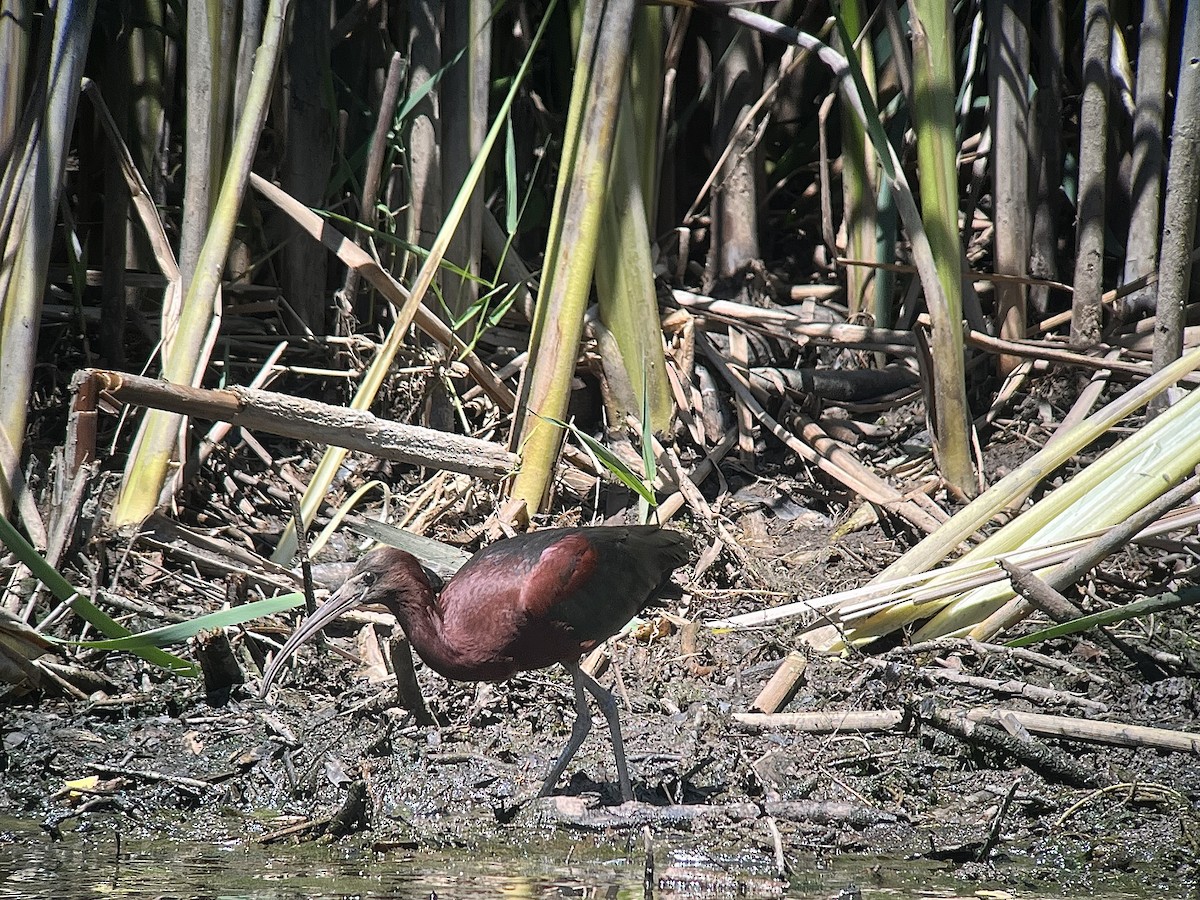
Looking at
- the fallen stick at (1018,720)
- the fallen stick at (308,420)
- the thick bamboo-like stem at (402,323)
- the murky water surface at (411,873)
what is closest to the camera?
the murky water surface at (411,873)

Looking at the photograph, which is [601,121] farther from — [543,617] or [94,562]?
[94,562]

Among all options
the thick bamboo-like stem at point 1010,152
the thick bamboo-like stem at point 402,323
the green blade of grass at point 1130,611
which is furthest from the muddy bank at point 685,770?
the thick bamboo-like stem at point 1010,152

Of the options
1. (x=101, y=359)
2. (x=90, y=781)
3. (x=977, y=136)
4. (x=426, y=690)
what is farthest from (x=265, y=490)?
(x=977, y=136)

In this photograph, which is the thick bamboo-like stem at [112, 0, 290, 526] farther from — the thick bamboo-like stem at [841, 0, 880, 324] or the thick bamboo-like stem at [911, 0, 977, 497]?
the thick bamboo-like stem at [841, 0, 880, 324]

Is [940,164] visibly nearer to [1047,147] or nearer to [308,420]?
[1047,147]

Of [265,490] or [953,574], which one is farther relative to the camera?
[265,490]

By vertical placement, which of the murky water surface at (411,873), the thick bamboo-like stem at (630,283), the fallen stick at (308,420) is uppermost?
the thick bamboo-like stem at (630,283)

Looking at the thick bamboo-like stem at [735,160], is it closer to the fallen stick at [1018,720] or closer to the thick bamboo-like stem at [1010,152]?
the thick bamboo-like stem at [1010,152]

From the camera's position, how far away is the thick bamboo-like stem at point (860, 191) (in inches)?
239

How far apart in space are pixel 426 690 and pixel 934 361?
97.0 inches

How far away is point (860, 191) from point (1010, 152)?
27.4 inches

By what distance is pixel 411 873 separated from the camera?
354 centimetres

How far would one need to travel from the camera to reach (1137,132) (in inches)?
234

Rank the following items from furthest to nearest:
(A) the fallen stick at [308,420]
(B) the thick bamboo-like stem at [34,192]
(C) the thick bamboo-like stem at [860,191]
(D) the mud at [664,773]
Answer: (C) the thick bamboo-like stem at [860,191] → (B) the thick bamboo-like stem at [34,192] → (A) the fallen stick at [308,420] → (D) the mud at [664,773]
